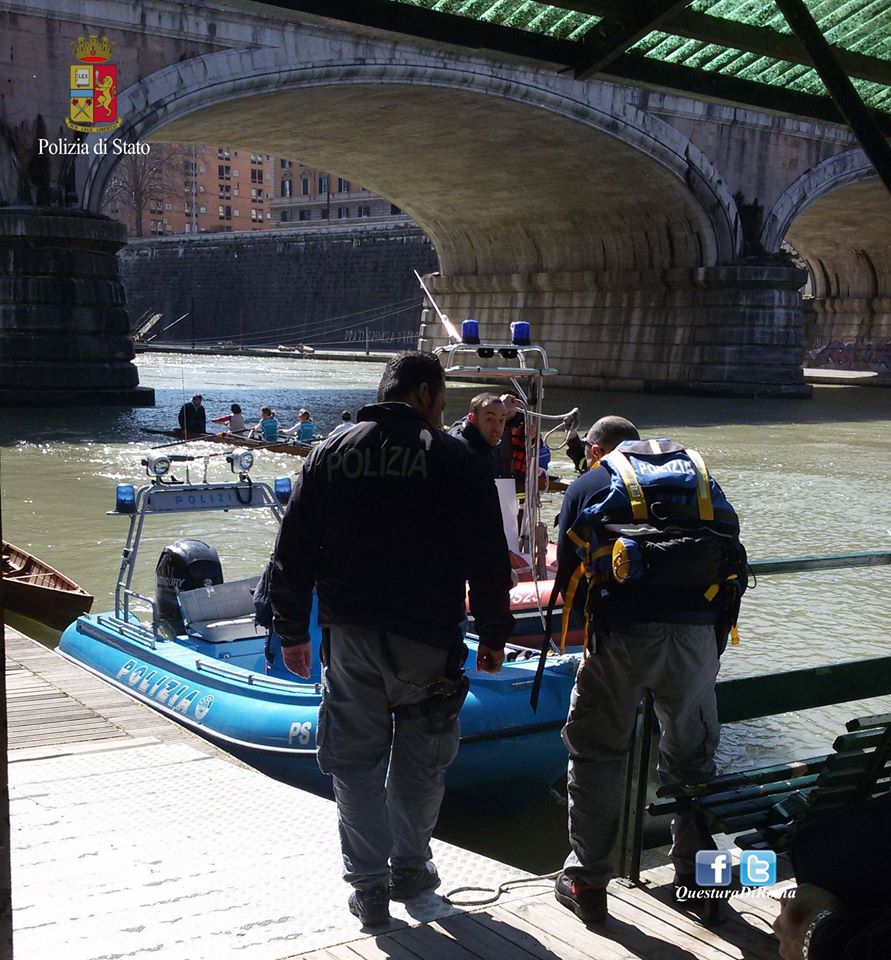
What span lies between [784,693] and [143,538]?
9621 mm

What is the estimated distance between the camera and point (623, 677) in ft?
10.3

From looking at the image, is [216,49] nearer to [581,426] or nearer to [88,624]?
[581,426]

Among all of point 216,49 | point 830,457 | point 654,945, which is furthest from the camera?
point 216,49

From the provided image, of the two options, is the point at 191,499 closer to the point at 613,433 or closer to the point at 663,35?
the point at 613,433

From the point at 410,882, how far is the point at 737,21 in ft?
8.31

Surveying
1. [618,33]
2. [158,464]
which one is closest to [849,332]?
[158,464]

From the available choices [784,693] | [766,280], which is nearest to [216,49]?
[766,280]

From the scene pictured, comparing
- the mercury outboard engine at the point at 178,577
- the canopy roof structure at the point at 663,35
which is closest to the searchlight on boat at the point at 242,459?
the mercury outboard engine at the point at 178,577

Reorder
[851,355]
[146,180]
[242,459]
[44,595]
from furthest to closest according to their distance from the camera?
[146,180] < [851,355] < [44,595] < [242,459]

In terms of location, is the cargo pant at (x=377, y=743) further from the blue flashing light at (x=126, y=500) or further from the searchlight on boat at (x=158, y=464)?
the searchlight on boat at (x=158, y=464)

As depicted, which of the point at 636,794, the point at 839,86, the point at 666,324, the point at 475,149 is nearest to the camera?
the point at 839,86

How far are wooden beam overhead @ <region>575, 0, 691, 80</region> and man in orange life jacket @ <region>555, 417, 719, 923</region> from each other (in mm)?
1172

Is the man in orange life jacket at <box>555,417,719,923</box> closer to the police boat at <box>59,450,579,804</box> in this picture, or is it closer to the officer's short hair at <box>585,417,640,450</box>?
the officer's short hair at <box>585,417,640,450</box>

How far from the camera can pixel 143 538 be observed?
12195mm
